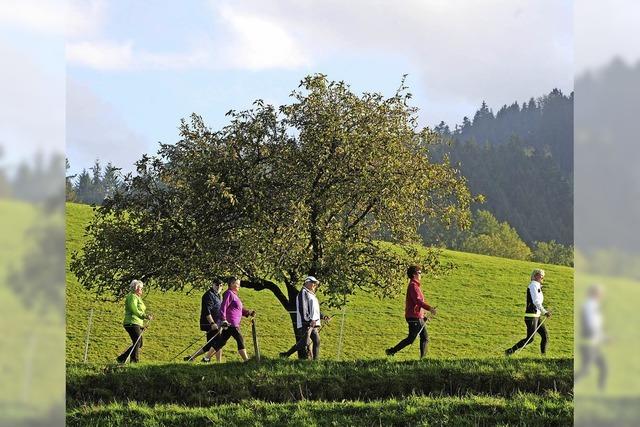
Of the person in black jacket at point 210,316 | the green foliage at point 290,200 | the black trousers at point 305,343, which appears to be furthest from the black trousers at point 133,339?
the green foliage at point 290,200

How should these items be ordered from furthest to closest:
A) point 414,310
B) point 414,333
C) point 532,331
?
point 532,331, point 414,310, point 414,333

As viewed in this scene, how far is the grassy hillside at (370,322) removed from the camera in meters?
48.2

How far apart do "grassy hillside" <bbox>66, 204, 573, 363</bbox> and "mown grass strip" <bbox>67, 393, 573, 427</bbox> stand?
1028 inches

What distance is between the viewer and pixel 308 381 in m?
19.4

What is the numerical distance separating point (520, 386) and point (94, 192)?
12196 cm

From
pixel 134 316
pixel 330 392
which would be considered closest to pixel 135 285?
pixel 134 316

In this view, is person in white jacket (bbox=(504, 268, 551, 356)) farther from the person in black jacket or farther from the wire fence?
the wire fence

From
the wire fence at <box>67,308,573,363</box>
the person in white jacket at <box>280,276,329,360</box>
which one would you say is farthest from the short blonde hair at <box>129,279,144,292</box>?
the wire fence at <box>67,308,573,363</box>

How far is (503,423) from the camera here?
16.4 meters

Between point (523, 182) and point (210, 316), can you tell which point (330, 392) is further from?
point (523, 182)

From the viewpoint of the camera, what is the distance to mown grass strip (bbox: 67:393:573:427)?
659 inches
